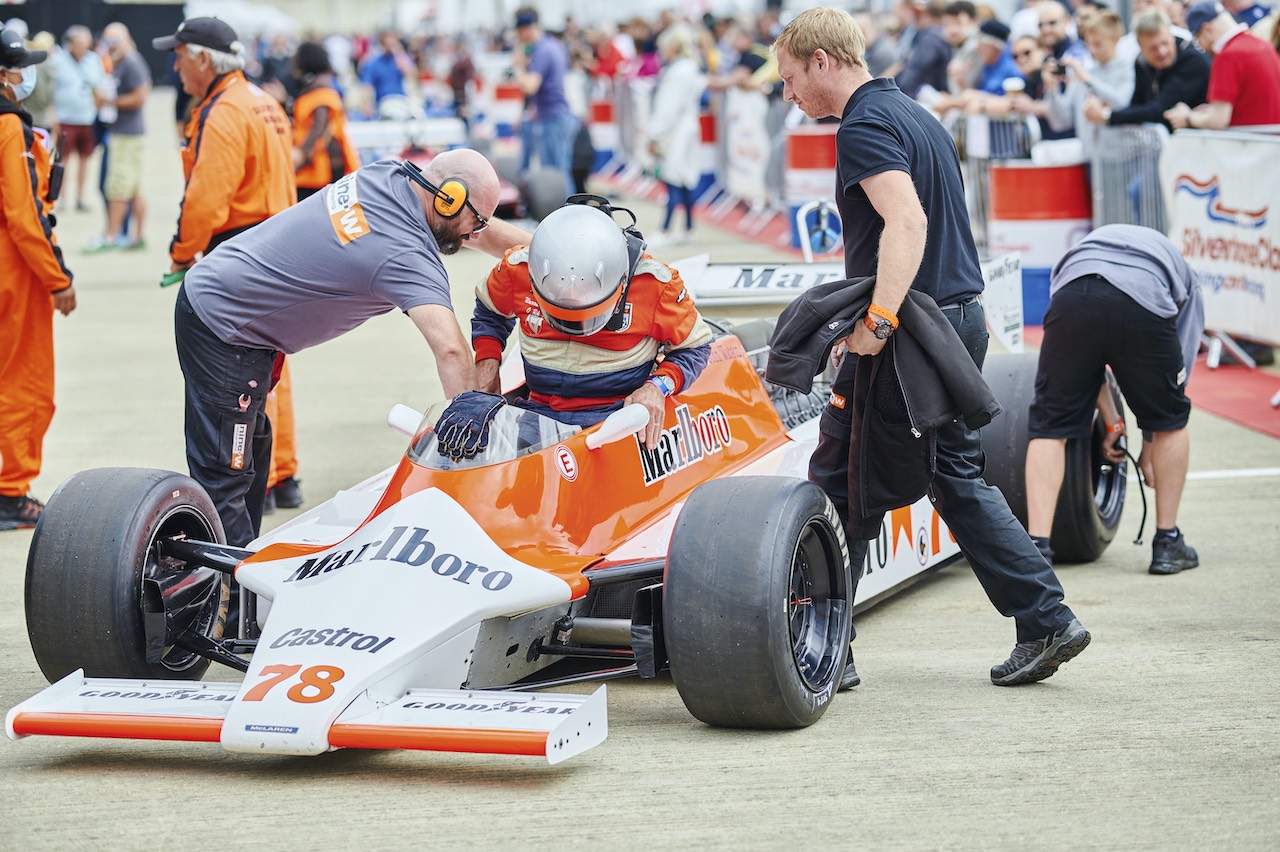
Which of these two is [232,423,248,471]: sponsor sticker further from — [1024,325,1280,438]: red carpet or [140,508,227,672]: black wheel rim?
[1024,325,1280,438]: red carpet

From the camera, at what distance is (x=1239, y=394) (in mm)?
9812

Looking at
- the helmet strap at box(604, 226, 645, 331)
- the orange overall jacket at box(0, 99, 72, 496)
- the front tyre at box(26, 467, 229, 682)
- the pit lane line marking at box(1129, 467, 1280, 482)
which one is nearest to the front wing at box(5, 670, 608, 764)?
the front tyre at box(26, 467, 229, 682)

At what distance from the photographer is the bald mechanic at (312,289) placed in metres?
5.40

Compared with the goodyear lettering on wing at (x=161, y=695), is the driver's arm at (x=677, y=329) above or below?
above

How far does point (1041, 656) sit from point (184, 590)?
8.42 feet

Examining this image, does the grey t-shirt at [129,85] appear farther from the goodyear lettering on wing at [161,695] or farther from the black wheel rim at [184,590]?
the goodyear lettering on wing at [161,695]

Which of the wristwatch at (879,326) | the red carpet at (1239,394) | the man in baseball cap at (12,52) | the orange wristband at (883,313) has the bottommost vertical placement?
the red carpet at (1239,394)

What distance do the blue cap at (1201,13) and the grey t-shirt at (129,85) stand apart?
1009 cm

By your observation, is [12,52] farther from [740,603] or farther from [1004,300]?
[740,603]

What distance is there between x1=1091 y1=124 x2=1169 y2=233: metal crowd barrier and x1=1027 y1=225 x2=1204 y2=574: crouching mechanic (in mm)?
5004

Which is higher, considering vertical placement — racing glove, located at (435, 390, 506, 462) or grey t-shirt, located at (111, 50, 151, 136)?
grey t-shirt, located at (111, 50, 151, 136)

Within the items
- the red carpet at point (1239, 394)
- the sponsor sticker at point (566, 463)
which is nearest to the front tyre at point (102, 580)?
the sponsor sticker at point (566, 463)

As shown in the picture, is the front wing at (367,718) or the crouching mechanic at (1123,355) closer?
the front wing at (367,718)

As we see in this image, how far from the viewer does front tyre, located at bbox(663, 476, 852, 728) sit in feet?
14.2
